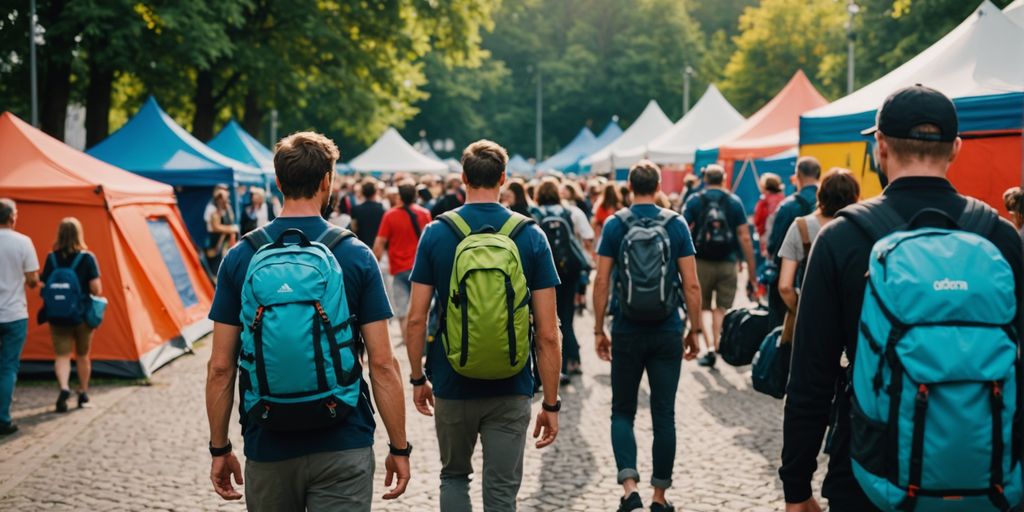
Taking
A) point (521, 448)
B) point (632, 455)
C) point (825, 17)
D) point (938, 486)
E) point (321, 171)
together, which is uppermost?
point (825, 17)

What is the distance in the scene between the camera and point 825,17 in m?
55.6

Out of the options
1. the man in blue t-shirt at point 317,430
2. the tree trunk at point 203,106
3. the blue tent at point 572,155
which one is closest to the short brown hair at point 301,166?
the man in blue t-shirt at point 317,430

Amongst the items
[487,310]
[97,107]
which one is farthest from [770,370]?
[97,107]

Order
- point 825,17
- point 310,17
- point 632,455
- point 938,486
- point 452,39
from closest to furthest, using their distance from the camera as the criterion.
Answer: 1. point 938,486
2. point 632,455
3. point 310,17
4. point 452,39
5. point 825,17

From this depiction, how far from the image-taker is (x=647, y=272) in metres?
5.51

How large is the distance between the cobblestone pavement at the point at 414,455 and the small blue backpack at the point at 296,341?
297cm

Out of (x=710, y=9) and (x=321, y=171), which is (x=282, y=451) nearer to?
(x=321, y=171)

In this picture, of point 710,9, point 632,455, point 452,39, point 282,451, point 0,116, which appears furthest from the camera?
point 710,9

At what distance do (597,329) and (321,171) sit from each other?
2.90m

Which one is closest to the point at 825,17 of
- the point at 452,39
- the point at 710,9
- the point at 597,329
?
the point at 710,9

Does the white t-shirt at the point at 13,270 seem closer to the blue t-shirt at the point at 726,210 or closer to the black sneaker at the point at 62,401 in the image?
the black sneaker at the point at 62,401

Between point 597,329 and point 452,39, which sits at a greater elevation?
point 452,39

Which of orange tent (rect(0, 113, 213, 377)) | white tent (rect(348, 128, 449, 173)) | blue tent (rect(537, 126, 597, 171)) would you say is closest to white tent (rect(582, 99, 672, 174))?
white tent (rect(348, 128, 449, 173))

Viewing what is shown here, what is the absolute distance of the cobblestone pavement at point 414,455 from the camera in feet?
20.1
